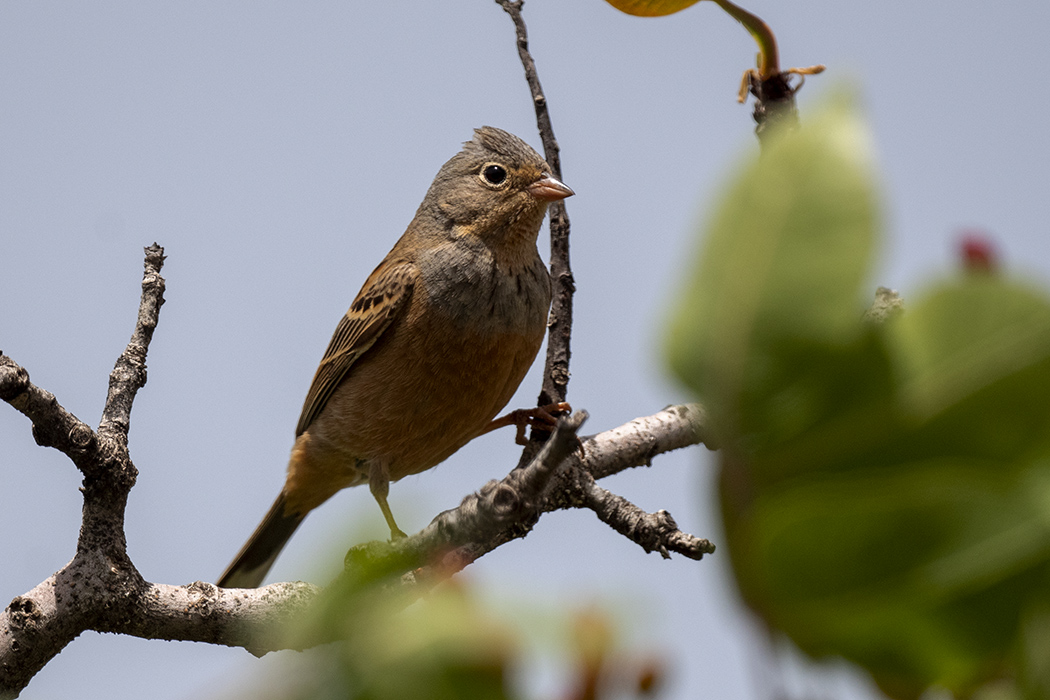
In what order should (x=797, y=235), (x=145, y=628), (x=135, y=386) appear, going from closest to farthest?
(x=797, y=235) < (x=145, y=628) < (x=135, y=386)

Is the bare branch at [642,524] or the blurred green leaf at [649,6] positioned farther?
the bare branch at [642,524]

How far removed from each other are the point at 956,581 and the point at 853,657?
12 centimetres

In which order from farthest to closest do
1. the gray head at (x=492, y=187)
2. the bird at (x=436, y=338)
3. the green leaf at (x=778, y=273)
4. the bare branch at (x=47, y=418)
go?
the gray head at (x=492, y=187)
the bird at (x=436, y=338)
the bare branch at (x=47, y=418)
the green leaf at (x=778, y=273)

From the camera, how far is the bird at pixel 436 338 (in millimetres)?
5789

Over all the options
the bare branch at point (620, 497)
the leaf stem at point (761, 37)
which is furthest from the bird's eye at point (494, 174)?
the leaf stem at point (761, 37)

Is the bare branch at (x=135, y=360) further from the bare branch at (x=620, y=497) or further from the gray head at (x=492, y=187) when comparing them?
the gray head at (x=492, y=187)

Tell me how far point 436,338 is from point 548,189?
126cm

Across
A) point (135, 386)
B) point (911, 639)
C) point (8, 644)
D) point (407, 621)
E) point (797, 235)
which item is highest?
point (135, 386)

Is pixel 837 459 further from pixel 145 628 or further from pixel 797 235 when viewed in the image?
pixel 145 628

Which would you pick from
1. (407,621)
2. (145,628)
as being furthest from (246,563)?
(407,621)

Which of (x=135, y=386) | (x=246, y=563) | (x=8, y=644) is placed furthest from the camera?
(x=246, y=563)

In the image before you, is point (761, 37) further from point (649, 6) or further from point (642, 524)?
point (642, 524)

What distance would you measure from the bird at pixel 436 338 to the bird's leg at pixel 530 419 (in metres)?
0.03

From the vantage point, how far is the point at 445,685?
781 mm
